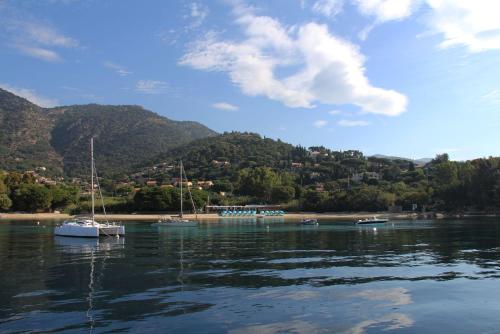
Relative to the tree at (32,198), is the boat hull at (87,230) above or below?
below

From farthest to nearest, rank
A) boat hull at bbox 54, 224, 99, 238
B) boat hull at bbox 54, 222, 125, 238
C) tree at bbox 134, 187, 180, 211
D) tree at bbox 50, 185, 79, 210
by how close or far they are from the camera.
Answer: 1. tree at bbox 134, 187, 180, 211
2. tree at bbox 50, 185, 79, 210
3. boat hull at bbox 54, 222, 125, 238
4. boat hull at bbox 54, 224, 99, 238

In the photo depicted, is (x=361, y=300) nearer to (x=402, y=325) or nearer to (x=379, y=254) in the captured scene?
(x=402, y=325)

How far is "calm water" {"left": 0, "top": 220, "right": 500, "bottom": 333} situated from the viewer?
1800 cm

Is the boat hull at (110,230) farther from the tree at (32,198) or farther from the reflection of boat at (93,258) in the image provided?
the tree at (32,198)

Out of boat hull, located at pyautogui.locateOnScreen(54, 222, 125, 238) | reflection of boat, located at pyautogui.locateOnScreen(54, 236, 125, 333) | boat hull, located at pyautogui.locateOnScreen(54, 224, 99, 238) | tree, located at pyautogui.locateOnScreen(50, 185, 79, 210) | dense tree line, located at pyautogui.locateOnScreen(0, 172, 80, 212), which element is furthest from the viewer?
tree, located at pyautogui.locateOnScreen(50, 185, 79, 210)

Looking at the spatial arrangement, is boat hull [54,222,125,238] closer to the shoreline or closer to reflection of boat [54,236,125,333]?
reflection of boat [54,236,125,333]

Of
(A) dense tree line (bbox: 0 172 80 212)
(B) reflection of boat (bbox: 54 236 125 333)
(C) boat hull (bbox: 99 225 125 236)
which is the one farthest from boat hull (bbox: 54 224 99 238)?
(A) dense tree line (bbox: 0 172 80 212)

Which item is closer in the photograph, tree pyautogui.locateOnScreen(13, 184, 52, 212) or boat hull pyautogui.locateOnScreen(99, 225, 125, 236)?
boat hull pyautogui.locateOnScreen(99, 225, 125, 236)

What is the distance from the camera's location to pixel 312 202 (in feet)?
599

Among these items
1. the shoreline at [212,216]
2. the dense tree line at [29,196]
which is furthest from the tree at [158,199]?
the dense tree line at [29,196]

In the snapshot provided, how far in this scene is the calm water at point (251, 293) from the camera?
18000 mm

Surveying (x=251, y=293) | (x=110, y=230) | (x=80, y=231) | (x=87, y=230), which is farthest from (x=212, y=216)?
(x=251, y=293)

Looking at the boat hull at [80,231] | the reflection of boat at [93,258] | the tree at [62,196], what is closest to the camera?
the reflection of boat at [93,258]

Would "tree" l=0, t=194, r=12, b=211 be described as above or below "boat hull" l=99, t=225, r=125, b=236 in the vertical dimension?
above
